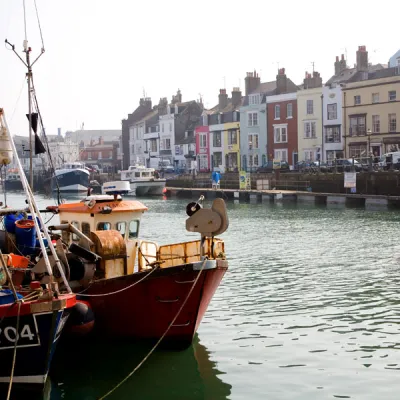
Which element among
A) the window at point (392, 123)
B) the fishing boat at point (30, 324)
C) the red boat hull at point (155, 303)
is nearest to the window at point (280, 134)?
the window at point (392, 123)

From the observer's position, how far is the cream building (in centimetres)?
7788

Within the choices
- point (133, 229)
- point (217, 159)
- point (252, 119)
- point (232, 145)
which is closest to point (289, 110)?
point (252, 119)

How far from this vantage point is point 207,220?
15.9 metres

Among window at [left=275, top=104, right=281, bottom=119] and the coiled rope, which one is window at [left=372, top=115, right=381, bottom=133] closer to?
window at [left=275, top=104, right=281, bottom=119]

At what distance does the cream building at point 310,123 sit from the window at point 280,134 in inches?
99.3

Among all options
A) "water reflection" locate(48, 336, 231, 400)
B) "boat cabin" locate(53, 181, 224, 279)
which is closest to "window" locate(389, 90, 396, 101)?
"boat cabin" locate(53, 181, 224, 279)

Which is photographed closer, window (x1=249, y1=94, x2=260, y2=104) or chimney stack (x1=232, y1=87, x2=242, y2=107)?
window (x1=249, y1=94, x2=260, y2=104)

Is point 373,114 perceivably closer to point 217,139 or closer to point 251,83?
point 251,83

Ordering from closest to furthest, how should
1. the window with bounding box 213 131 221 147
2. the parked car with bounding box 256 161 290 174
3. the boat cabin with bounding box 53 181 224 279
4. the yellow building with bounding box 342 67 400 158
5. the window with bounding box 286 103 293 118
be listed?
the boat cabin with bounding box 53 181 224 279 < the yellow building with bounding box 342 67 400 158 < the parked car with bounding box 256 161 290 174 < the window with bounding box 286 103 293 118 < the window with bounding box 213 131 221 147

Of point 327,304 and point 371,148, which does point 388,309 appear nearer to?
point 327,304

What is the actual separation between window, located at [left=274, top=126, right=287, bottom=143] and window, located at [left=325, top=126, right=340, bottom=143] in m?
6.59

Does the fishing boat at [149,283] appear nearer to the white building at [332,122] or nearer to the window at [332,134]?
the white building at [332,122]

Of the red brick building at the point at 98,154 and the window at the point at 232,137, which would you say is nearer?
the window at the point at 232,137

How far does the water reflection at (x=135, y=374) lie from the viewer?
1448cm
